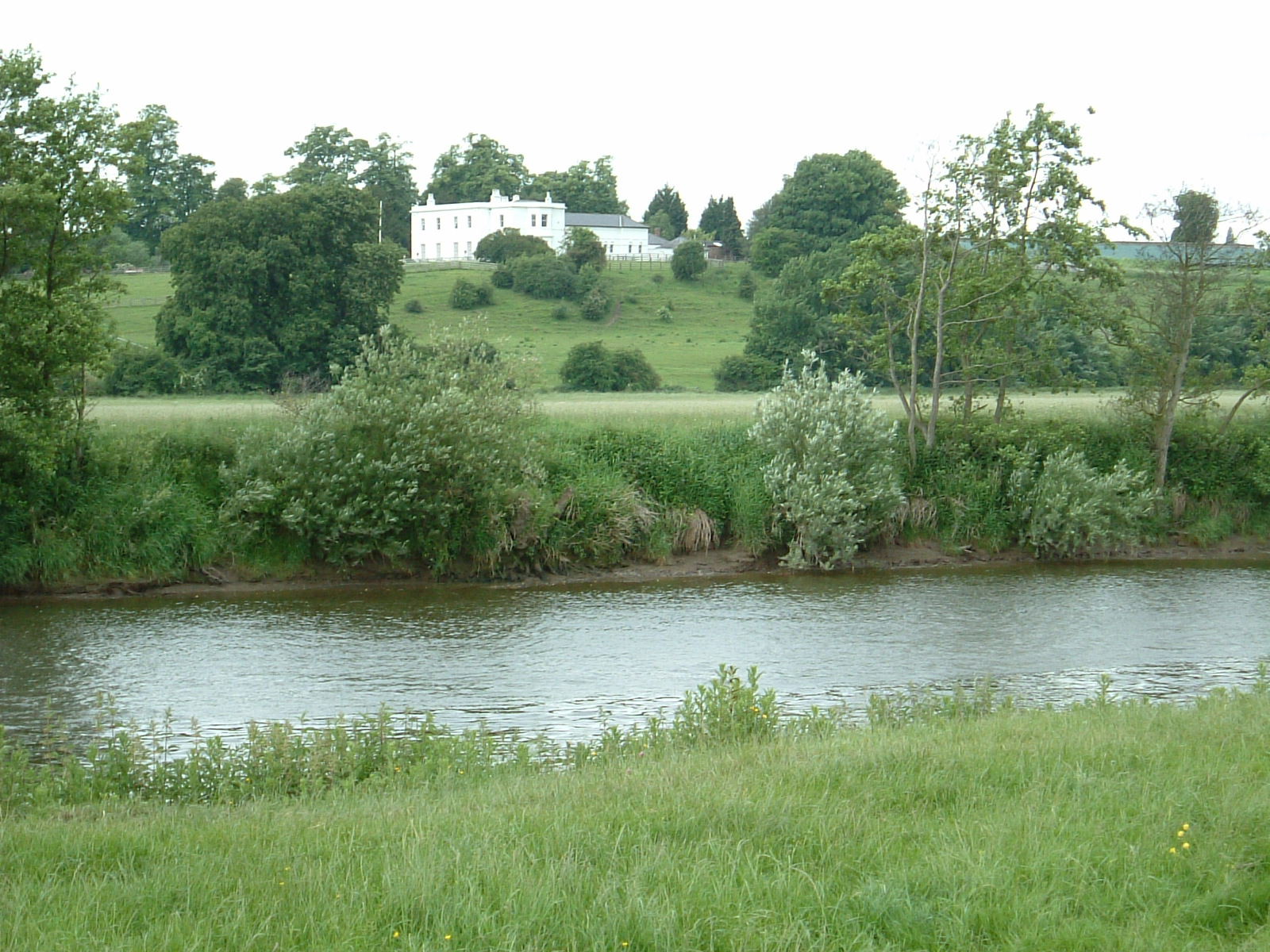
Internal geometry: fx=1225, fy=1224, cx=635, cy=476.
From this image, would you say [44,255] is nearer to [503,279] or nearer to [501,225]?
[503,279]

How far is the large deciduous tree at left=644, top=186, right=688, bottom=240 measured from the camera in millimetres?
142125

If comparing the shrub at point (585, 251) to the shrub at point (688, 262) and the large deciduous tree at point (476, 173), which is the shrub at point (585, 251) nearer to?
the shrub at point (688, 262)

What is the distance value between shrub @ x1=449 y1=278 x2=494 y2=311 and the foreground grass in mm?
77515

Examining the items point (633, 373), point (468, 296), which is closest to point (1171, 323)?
point (633, 373)

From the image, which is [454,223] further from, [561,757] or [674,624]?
[561,757]

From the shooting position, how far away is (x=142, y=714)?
589 inches

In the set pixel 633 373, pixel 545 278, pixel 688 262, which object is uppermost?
pixel 688 262

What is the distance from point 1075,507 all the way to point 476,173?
372ft

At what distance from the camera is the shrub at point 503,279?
303 feet

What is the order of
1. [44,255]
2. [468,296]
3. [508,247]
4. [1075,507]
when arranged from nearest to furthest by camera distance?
[44,255], [1075,507], [468,296], [508,247]

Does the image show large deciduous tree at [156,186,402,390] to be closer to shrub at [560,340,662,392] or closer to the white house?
shrub at [560,340,662,392]

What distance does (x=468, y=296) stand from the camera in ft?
279

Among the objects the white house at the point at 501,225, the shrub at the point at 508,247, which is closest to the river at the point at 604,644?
the shrub at the point at 508,247

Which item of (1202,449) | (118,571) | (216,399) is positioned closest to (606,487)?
(118,571)
